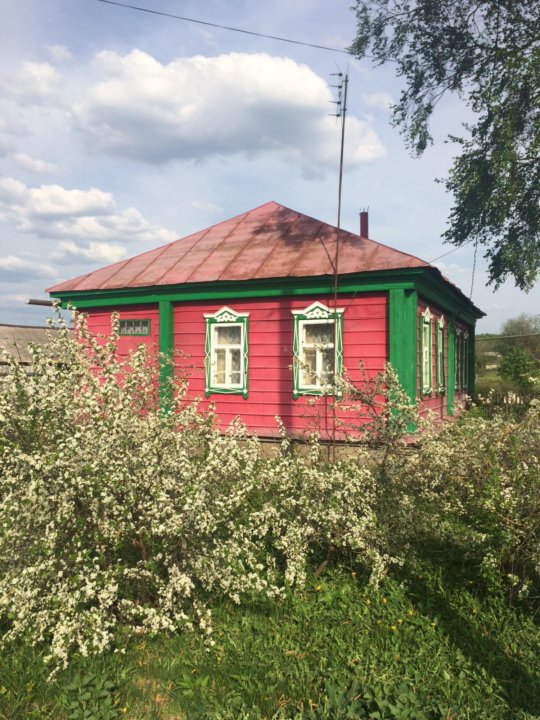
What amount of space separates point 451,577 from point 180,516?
3179 mm

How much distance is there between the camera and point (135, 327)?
1265cm

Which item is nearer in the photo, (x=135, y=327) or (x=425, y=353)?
(x=425, y=353)

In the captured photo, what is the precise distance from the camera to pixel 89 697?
11.9ft

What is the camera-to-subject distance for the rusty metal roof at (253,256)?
10.3m

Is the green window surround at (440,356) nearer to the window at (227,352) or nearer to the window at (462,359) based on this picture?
the window at (462,359)

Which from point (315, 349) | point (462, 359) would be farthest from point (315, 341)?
point (462, 359)

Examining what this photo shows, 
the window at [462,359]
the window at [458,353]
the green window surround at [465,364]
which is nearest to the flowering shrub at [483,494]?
the window at [458,353]

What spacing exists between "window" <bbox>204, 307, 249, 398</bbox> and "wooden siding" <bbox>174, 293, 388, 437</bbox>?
0.13m

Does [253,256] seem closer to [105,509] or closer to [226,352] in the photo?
[226,352]

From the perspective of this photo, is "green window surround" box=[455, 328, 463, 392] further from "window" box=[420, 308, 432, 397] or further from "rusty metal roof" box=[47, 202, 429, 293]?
"rusty metal roof" box=[47, 202, 429, 293]

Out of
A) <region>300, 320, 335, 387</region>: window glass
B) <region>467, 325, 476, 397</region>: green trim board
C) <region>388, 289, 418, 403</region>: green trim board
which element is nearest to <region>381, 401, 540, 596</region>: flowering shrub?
<region>388, 289, 418, 403</region>: green trim board

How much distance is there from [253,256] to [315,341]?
2.45 meters

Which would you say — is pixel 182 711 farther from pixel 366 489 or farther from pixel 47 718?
pixel 366 489

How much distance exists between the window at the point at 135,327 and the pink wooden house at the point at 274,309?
0.03 meters
